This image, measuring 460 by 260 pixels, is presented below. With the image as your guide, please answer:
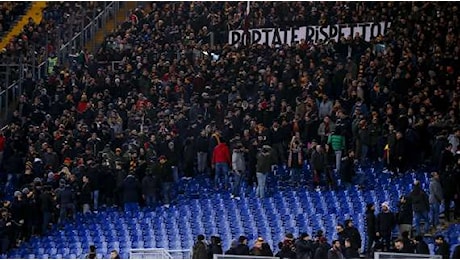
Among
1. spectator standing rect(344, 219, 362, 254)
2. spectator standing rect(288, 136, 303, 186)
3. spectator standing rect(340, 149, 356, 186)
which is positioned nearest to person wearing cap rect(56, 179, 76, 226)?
spectator standing rect(288, 136, 303, 186)

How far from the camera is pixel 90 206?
3528cm

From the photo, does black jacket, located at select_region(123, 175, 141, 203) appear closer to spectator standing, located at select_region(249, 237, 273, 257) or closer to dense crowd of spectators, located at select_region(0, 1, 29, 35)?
spectator standing, located at select_region(249, 237, 273, 257)

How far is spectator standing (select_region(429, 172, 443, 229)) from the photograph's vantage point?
3106cm

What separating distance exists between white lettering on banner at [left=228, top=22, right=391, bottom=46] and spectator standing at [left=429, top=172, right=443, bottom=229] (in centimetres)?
1080

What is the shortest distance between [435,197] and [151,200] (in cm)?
734

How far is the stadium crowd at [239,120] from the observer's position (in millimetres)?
33969

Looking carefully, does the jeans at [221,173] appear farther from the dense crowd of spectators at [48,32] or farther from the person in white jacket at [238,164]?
the dense crowd of spectators at [48,32]

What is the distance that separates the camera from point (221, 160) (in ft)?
115

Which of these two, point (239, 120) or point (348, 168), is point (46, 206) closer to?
point (239, 120)

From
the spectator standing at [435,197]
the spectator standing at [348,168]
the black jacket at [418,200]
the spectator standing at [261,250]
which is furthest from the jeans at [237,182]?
the spectator standing at [261,250]

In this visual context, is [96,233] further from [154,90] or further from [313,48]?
[313,48]

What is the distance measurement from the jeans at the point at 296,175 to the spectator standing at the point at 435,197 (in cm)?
447

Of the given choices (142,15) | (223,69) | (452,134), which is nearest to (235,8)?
(142,15)

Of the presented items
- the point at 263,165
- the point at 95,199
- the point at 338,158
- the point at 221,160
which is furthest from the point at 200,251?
the point at 95,199
